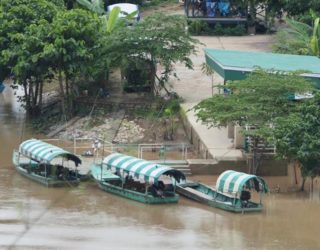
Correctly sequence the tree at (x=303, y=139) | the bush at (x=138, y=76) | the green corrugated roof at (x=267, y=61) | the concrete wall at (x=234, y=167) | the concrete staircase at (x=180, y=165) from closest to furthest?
the tree at (x=303, y=139) → the concrete wall at (x=234, y=167) → the concrete staircase at (x=180, y=165) → the green corrugated roof at (x=267, y=61) → the bush at (x=138, y=76)

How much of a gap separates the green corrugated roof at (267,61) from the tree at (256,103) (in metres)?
1.76

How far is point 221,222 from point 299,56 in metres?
12.1

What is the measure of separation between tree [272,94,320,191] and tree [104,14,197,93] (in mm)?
9058

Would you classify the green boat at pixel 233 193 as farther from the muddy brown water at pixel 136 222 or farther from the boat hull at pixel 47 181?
the boat hull at pixel 47 181

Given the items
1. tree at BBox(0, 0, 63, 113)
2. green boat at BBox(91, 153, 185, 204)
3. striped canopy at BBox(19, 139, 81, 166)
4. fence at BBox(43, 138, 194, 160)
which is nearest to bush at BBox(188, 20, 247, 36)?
tree at BBox(0, 0, 63, 113)

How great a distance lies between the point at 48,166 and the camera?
107ft

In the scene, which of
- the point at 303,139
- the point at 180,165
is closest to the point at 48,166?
the point at 180,165

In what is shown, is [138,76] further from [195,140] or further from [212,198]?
[212,198]

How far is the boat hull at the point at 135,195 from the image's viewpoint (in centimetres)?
2967

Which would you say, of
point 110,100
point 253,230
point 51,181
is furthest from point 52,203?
point 110,100

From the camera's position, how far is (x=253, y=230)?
27.3m

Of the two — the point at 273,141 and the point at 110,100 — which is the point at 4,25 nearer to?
the point at 110,100

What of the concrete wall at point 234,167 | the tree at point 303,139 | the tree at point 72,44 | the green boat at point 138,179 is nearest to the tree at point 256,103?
the concrete wall at point 234,167

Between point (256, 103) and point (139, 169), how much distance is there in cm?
489
